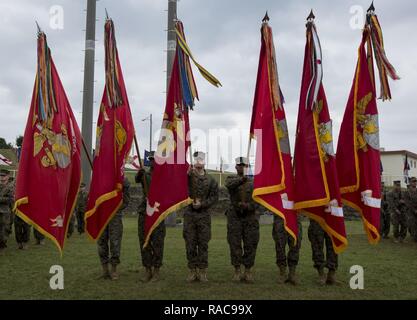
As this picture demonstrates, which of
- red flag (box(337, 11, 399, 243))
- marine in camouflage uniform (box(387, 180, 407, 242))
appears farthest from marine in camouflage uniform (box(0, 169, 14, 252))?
marine in camouflage uniform (box(387, 180, 407, 242))

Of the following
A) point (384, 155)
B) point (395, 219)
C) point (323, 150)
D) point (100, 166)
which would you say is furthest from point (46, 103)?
point (384, 155)

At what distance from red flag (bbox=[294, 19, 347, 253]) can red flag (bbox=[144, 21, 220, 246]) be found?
69.7 inches

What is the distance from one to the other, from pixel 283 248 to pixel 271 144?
5.62 ft

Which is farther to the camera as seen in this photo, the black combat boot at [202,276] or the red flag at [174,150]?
the black combat boot at [202,276]

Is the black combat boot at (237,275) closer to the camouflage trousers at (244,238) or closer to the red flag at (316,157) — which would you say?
the camouflage trousers at (244,238)

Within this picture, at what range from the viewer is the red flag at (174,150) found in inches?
275

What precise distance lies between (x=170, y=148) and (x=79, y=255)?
13.6 ft

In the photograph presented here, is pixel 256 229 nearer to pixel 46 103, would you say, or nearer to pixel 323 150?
pixel 323 150

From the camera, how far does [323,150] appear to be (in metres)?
6.89

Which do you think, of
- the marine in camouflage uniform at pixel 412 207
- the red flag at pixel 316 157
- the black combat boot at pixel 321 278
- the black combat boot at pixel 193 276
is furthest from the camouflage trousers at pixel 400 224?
the black combat boot at pixel 193 276

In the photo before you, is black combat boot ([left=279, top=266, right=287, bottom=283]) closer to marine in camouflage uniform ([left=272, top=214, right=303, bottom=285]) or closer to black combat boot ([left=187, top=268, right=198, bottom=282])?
marine in camouflage uniform ([left=272, top=214, right=303, bottom=285])

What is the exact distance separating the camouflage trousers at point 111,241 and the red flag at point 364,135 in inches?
145

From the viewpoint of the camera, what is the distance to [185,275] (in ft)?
25.1
